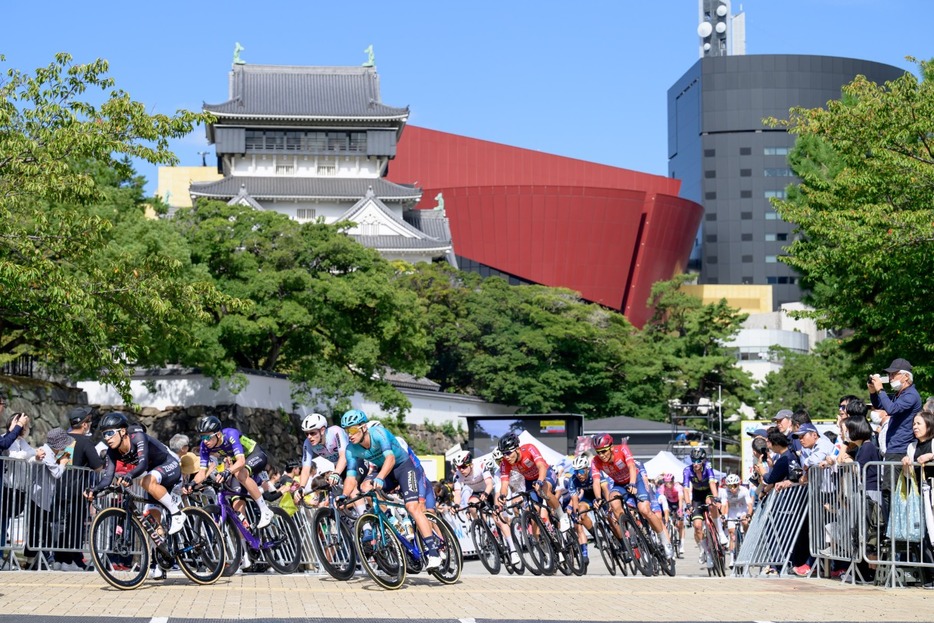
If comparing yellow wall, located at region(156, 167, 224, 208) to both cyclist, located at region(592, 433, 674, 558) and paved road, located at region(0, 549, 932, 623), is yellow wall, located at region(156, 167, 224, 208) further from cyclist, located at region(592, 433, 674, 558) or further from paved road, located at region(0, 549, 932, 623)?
paved road, located at region(0, 549, 932, 623)

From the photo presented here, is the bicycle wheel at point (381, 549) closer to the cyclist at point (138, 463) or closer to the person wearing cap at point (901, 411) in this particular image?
the cyclist at point (138, 463)

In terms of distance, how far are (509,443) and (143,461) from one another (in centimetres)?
540

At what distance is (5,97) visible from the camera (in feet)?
75.3

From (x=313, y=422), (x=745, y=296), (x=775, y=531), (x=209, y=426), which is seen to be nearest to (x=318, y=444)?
(x=313, y=422)

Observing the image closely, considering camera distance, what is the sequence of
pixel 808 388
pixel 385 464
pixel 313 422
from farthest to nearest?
pixel 808 388
pixel 313 422
pixel 385 464

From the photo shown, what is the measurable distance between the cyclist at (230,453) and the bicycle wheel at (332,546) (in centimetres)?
139

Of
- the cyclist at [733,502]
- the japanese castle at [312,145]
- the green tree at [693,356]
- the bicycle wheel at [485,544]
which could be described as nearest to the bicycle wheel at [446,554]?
the bicycle wheel at [485,544]

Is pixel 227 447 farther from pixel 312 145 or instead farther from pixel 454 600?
pixel 312 145

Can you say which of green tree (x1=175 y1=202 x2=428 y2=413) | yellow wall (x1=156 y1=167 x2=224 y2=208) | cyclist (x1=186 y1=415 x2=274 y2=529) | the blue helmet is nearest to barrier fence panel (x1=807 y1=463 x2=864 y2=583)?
the blue helmet

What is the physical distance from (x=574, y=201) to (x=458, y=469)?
301 ft

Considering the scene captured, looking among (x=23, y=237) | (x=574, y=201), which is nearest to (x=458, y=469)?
(x=23, y=237)

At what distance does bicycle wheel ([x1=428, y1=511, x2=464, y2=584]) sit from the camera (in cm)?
1305

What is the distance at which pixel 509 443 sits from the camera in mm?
16750

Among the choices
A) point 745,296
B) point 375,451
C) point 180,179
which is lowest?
point 375,451
